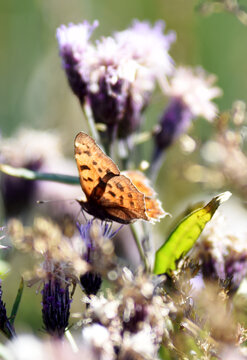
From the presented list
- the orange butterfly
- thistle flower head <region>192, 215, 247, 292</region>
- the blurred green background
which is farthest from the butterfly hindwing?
the blurred green background

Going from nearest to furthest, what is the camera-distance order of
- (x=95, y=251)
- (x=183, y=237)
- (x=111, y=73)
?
(x=95, y=251) < (x=183, y=237) < (x=111, y=73)

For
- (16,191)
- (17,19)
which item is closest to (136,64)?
(16,191)

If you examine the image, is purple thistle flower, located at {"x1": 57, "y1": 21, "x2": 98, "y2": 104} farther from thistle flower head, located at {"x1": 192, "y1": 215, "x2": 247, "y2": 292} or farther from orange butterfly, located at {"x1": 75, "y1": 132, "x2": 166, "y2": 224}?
thistle flower head, located at {"x1": 192, "y1": 215, "x2": 247, "y2": 292}

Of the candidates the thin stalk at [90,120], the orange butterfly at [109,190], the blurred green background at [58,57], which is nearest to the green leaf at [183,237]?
the orange butterfly at [109,190]

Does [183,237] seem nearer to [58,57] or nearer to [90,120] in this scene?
[90,120]

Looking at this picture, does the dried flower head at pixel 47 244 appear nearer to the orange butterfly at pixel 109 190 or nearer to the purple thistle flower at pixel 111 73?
the orange butterfly at pixel 109 190

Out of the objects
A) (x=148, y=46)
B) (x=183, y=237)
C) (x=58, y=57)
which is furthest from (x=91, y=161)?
(x=58, y=57)

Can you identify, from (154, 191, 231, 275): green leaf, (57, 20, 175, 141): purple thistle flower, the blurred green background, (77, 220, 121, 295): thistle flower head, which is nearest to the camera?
(77, 220, 121, 295): thistle flower head
